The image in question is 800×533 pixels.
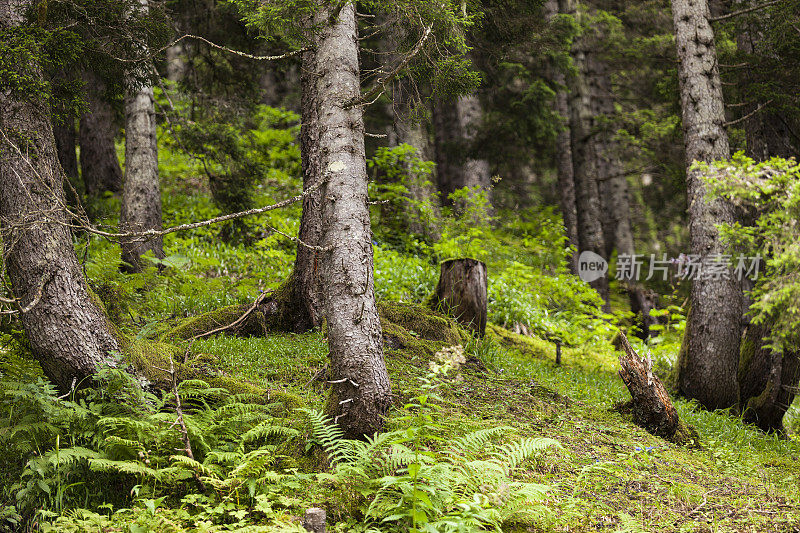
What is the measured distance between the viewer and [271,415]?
4980 millimetres

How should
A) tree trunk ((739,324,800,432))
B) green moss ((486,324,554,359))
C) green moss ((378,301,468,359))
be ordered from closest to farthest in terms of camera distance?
green moss ((378,301,468,359)) → tree trunk ((739,324,800,432)) → green moss ((486,324,554,359))

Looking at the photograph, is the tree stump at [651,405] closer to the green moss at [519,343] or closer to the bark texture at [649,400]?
the bark texture at [649,400]

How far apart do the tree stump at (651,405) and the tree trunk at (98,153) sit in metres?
11.9

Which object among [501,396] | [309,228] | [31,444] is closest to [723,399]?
[501,396]

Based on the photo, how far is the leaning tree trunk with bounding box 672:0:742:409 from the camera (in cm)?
784

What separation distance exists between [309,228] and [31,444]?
12.7 feet

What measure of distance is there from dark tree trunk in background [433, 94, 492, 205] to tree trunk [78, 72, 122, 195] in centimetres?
761

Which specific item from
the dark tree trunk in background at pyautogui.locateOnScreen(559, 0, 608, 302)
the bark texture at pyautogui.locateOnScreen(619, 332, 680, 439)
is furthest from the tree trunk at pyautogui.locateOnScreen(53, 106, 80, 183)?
the dark tree trunk in background at pyautogui.locateOnScreen(559, 0, 608, 302)

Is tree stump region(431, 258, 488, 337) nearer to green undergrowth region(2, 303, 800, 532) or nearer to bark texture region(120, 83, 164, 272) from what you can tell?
green undergrowth region(2, 303, 800, 532)

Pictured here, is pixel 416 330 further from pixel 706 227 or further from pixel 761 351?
pixel 761 351

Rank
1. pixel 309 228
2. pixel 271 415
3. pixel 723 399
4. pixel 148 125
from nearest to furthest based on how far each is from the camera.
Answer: pixel 271 415
pixel 309 228
pixel 723 399
pixel 148 125

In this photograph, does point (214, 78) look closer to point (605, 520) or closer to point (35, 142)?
point (35, 142)

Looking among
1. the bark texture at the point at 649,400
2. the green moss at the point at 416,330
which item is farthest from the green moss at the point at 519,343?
the bark texture at the point at 649,400

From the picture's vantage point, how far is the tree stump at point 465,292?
8297mm
